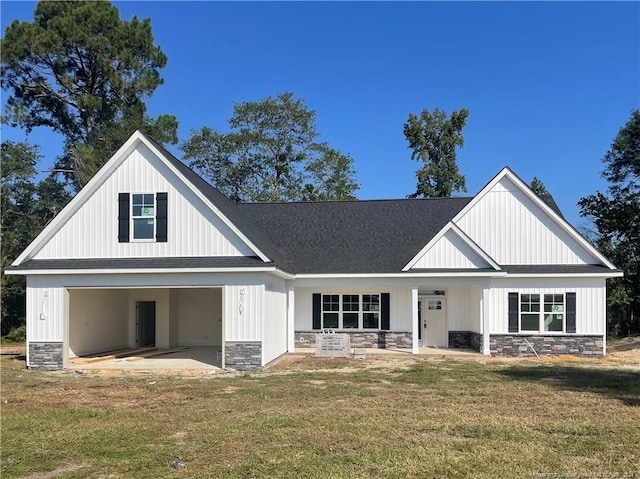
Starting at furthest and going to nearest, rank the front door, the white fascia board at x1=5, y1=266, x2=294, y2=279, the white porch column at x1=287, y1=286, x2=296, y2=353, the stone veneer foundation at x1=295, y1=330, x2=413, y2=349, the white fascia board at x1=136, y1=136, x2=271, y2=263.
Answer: the front door
the stone veneer foundation at x1=295, y1=330, x2=413, y2=349
the white porch column at x1=287, y1=286, x2=296, y2=353
the white fascia board at x1=136, y1=136, x2=271, y2=263
the white fascia board at x1=5, y1=266, x2=294, y2=279

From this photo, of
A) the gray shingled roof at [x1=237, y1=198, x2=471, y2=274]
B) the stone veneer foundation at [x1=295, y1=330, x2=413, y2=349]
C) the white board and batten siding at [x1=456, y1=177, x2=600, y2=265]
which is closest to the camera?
the white board and batten siding at [x1=456, y1=177, x2=600, y2=265]

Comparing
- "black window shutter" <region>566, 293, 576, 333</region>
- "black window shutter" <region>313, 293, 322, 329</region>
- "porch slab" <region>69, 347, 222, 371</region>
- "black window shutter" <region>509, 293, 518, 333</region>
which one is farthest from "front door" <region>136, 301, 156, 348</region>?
"black window shutter" <region>566, 293, 576, 333</region>

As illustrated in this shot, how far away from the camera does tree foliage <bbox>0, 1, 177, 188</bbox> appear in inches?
1414

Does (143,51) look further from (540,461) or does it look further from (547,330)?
(540,461)

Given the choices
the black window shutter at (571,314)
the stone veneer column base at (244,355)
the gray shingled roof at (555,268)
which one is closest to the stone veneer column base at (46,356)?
the stone veneer column base at (244,355)

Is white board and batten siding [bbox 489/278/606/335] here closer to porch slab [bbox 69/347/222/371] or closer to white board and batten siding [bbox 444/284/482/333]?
white board and batten siding [bbox 444/284/482/333]

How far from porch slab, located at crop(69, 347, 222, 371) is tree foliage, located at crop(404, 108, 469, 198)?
1169 inches

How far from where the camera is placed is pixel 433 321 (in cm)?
2198

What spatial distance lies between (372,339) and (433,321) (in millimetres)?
2633

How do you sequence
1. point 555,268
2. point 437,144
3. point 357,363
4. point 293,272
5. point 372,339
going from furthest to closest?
point 437,144
point 372,339
point 293,272
point 555,268
point 357,363

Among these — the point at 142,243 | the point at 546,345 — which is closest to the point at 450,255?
the point at 546,345

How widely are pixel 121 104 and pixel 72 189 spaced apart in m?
6.88

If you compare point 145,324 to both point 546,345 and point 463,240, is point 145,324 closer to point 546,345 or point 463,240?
point 463,240

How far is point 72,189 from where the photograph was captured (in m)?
39.7
